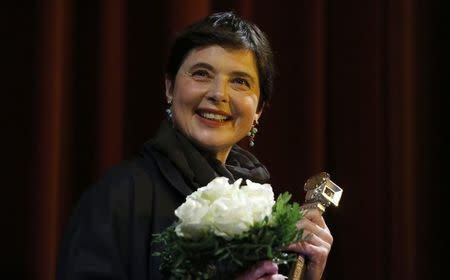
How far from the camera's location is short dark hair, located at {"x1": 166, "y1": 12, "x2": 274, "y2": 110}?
1176 mm

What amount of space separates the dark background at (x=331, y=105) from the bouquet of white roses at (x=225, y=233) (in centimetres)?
68

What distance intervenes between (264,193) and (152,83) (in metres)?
0.75

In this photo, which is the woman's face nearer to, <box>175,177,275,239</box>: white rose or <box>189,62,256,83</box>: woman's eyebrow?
<box>189,62,256,83</box>: woman's eyebrow

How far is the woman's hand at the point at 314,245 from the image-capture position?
45.4 inches

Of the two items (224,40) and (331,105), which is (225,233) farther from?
(331,105)

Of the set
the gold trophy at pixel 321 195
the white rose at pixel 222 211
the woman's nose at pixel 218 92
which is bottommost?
the gold trophy at pixel 321 195

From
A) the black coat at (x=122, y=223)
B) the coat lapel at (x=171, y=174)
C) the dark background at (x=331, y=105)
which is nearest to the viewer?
the black coat at (x=122, y=223)

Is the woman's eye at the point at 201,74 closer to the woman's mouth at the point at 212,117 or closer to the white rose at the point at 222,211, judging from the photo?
the woman's mouth at the point at 212,117

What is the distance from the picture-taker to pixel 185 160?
113 centimetres

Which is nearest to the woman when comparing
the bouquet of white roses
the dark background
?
the bouquet of white roses

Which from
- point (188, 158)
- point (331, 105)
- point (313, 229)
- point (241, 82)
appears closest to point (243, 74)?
point (241, 82)

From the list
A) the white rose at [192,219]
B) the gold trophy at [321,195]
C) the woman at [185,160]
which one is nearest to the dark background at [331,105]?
the woman at [185,160]

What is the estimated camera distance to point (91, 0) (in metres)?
1.57

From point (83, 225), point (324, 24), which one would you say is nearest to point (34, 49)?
point (83, 225)
